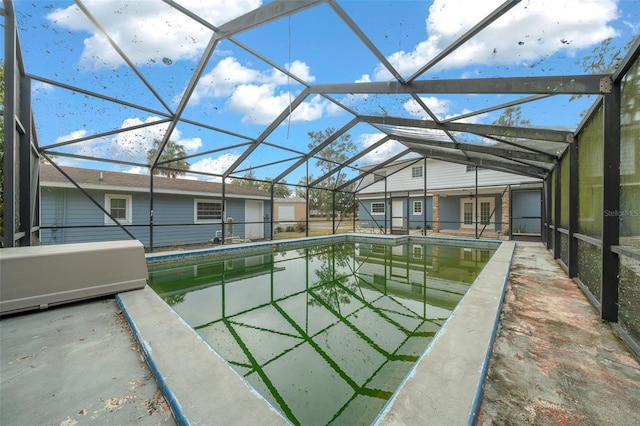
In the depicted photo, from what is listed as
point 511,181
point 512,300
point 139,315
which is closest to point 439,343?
point 512,300

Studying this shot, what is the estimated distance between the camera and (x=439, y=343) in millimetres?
1939

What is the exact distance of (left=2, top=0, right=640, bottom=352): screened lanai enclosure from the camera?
7.25 feet

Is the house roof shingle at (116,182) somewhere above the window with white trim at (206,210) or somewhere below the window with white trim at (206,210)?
above

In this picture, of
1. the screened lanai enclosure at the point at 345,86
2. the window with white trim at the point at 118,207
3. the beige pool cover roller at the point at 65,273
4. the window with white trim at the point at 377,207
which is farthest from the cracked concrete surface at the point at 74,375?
the window with white trim at the point at 377,207

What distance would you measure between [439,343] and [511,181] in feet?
37.3

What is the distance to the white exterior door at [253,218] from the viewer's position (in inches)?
469

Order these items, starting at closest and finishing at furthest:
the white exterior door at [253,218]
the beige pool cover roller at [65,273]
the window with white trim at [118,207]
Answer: the beige pool cover roller at [65,273], the window with white trim at [118,207], the white exterior door at [253,218]

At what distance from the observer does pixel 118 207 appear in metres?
8.38

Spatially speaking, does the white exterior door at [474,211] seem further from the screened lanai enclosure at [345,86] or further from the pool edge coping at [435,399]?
the pool edge coping at [435,399]

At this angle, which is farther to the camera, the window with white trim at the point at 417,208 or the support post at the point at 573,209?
the window with white trim at the point at 417,208

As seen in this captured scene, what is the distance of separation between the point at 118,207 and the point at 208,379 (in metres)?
9.01

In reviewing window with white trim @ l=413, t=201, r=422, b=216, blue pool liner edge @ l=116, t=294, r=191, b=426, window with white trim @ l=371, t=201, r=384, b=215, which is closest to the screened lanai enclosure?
blue pool liner edge @ l=116, t=294, r=191, b=426

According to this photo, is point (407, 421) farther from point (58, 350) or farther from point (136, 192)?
point (136, 192)

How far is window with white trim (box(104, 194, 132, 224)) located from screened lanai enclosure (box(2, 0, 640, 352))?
146 cm
